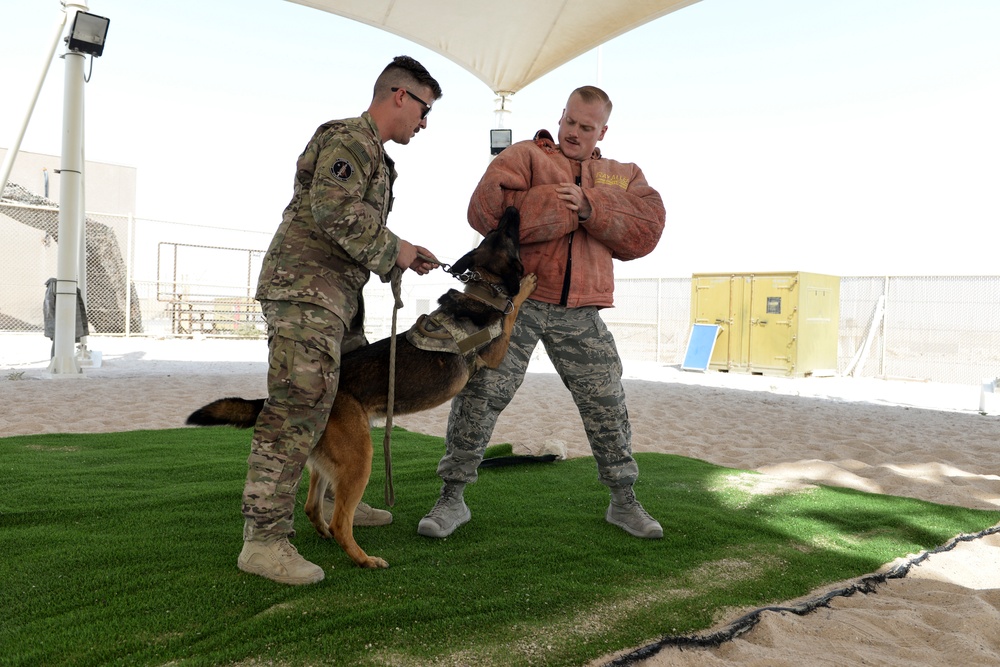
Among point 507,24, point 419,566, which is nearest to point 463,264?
point 419,566

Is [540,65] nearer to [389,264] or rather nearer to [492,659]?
[389,264]

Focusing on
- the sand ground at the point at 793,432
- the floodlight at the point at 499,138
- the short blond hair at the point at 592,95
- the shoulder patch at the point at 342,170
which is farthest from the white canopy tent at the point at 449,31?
the shoulder patch at the point at 342,170

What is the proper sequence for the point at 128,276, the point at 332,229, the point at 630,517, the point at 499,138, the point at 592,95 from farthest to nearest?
the point at 128,276 → the point at 499,138 → the point at 630,517 → the point at 592,95 → the point at 332,229

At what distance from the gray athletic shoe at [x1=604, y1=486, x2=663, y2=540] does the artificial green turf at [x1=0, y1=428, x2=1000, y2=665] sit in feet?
0.21

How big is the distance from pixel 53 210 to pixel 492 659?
1679 centimetres

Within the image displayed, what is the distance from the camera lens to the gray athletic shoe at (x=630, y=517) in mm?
3121

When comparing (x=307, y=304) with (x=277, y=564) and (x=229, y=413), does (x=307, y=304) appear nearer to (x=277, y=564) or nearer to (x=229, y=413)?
(x=229, y=413)

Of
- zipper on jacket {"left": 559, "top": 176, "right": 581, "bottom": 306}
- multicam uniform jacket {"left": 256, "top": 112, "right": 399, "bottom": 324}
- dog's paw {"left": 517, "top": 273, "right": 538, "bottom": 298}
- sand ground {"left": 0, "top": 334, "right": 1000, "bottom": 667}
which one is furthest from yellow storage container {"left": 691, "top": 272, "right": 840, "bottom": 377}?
multicam uniform jacket {"left": 256, "top": 112, "right": 399, "bottom": 324}

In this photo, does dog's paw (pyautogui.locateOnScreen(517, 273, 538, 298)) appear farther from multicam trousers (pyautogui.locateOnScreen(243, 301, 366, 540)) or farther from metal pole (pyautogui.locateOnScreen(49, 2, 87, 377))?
metal pole (pyautogui.locateOnScreen(49, 2, 87, 377))

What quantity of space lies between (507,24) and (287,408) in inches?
308

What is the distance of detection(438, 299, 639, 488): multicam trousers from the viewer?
3.04 metres

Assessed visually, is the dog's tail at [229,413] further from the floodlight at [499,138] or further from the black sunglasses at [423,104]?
the floodlight at [499,138]

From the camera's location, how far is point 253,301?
16016 mm

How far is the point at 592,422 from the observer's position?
3148 mm
